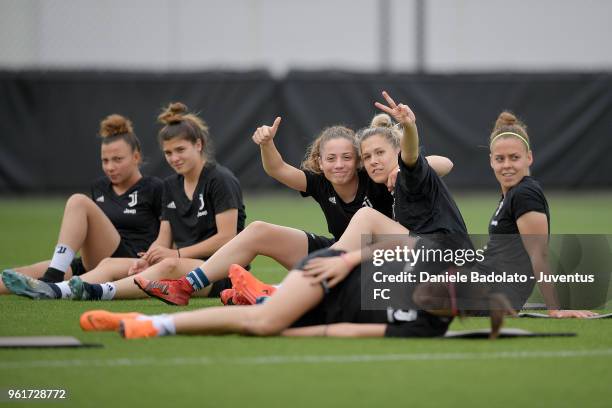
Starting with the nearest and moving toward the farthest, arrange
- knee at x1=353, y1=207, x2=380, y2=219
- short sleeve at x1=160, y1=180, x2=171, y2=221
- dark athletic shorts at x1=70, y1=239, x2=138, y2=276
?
knee at x1=353, y1=207, x2=380, y2=219, short sleeve at x1=160, y1=180, x2=171, y2=221, dark athletic shorts at x1=70, y1=239, x2=138, y2=276

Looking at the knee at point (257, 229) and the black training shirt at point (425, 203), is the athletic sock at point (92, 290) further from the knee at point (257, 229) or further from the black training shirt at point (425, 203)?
the black training shirt at point (425, 203)

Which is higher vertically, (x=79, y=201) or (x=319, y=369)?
(x=79, y=201)

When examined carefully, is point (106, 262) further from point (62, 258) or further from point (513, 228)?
point (513, 228)

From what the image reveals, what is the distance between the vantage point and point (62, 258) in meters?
7.63

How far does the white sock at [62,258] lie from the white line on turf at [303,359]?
2.80 m

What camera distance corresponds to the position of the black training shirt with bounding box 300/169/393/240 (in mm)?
7047

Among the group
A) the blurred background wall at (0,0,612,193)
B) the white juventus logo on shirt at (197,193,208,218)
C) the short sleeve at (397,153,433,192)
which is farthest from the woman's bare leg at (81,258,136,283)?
the blurred background wall at (0,0,612,193)

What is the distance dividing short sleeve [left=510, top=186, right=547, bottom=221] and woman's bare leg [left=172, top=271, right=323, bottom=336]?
1486 mm

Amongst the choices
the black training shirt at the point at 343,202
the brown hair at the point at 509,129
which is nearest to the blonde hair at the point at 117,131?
the black training shirt at the point at 343,202

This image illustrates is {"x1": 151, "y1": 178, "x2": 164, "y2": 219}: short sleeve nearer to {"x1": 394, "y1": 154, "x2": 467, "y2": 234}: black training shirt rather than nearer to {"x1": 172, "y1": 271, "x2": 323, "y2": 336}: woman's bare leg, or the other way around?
{"x1": 394, "y1": 154, "x2": 467, "y2": 234}: black training shirt

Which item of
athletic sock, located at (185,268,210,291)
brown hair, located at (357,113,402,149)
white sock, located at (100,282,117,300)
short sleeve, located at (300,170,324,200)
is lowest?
white sock, located at (100,282,117,300)

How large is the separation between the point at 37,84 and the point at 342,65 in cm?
526

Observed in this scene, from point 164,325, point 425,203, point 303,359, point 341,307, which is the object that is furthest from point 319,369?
point 425,203

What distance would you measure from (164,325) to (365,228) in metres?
1.31
